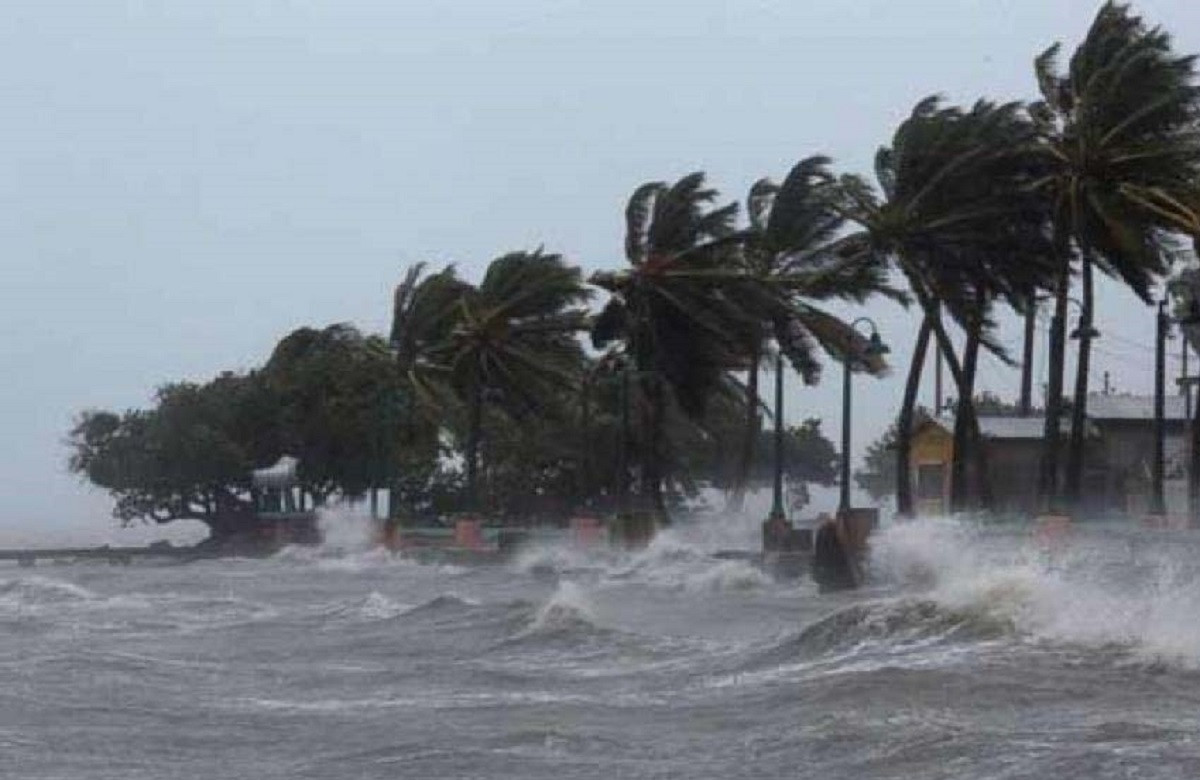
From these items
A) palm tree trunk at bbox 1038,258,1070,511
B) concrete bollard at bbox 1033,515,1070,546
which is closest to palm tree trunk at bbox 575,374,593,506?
palm tree trunk at bbox 1038,258,1070,511

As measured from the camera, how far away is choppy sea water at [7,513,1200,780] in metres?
11.1

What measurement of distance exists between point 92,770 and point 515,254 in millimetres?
51359

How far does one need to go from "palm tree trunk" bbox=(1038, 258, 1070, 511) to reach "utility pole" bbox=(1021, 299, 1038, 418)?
6.57 m

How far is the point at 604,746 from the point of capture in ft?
38.7

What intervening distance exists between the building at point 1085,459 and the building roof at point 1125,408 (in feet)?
0.08

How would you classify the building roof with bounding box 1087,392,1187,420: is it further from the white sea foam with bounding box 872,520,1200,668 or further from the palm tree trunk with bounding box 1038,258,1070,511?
the white sea foam with bounding box 872,520,1200,668

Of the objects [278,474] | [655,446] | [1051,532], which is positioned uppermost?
[655,446]

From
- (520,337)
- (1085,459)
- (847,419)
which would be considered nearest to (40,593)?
(847,419)

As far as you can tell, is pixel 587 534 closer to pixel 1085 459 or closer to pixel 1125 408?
pixel 1085 459

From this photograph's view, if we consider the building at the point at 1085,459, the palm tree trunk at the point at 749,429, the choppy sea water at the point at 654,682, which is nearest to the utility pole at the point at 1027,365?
the building at the point at 1085,459

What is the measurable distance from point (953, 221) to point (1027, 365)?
13.1 metres

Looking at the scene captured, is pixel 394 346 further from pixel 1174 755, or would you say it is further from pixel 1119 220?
pixel 1174 755

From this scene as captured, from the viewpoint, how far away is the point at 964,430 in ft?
143

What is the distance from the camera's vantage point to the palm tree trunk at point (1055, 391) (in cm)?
4012
